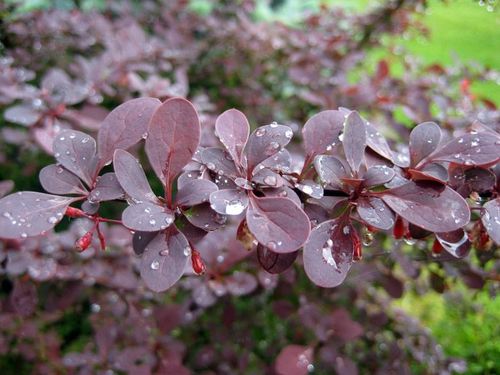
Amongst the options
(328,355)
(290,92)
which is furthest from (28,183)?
(328,355)

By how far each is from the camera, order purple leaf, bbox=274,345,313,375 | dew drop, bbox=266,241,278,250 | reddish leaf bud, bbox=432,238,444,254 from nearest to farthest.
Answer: dew drop, bbox=266,241,278,250
reddish leaf bud, bbox=432,238,444,254
purple leaf, bbox=274,345,313,375

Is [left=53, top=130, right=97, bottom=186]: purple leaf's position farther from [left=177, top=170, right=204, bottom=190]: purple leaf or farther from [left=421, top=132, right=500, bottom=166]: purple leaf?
[left=421, top=132, right=500, bottom=166]: purple leaf

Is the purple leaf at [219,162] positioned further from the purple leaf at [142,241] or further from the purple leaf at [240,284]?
the purple leaf at [240,284]

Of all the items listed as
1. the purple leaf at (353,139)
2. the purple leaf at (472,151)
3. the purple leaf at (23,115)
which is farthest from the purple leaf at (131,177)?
the purple leaf at (23,115)

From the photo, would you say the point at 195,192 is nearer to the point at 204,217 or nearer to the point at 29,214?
the point at 204,217

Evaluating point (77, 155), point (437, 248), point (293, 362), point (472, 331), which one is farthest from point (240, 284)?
point (472, 331)

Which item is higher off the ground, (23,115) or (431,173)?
(431,173)

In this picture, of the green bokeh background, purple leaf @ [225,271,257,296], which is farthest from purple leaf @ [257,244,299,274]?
the green bokeh background
